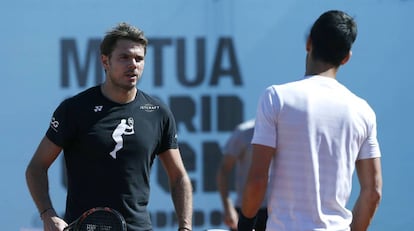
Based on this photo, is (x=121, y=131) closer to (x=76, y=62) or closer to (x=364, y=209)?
(x=364, y=209)

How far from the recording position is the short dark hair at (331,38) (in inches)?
123

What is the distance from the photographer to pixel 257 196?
3061 mm

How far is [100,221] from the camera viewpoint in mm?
3404

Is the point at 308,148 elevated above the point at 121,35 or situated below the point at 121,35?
below

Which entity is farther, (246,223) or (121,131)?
(121,131)

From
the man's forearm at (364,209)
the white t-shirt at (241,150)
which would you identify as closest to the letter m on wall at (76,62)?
the white t-shirt at (241,150)

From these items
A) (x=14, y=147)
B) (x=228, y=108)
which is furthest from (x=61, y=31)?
(x=228, y=108)

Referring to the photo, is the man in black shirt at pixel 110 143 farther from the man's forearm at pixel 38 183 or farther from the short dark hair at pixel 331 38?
the short dark hair at pixel 331 38

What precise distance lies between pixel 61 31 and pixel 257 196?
271cm

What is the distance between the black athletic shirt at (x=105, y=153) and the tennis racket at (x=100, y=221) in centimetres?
23

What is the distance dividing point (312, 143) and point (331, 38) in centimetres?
37

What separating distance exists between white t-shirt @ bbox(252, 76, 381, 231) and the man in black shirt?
78cm

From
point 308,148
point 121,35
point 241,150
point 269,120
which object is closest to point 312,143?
point 308,148

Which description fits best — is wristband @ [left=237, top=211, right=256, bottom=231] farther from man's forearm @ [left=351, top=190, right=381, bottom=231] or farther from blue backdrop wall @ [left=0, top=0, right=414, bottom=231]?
blue backdrop wall @ [left=0, top=0, right=414, bottom=231]
